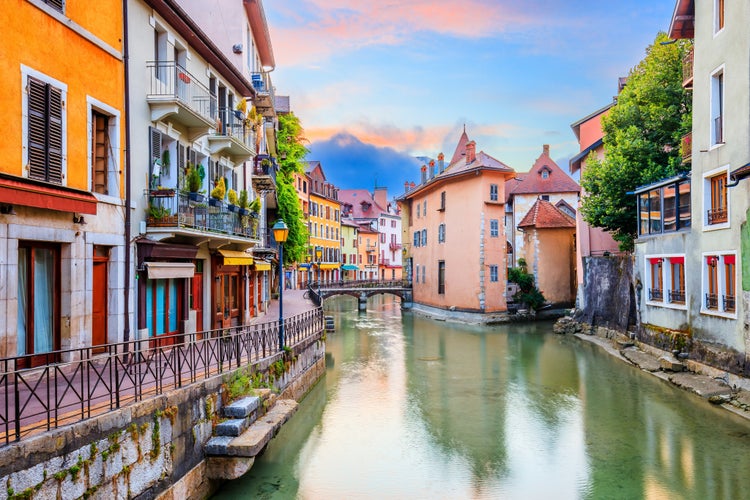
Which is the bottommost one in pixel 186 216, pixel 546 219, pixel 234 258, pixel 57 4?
pixel 234 258

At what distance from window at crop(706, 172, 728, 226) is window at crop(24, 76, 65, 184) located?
1863cm

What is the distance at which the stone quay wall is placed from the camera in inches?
237

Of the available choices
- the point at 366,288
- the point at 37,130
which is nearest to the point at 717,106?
the point at 37,130

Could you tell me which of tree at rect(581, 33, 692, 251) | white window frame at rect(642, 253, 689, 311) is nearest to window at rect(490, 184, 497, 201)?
tree at rect(581, 33, 692, 251)

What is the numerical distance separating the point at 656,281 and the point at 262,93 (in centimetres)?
1912

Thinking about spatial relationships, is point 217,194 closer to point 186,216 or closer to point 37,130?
point 186,216

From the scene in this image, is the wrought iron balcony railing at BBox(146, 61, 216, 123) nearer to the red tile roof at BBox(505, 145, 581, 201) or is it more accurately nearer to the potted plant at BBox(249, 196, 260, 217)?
the potted plant at BBox(249, 196, 260, 217)

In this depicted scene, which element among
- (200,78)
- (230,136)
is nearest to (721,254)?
(230,136)

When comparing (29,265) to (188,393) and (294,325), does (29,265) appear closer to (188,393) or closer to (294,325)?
(188,393)

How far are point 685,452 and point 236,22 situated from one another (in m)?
20.3

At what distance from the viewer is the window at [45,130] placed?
9.53m

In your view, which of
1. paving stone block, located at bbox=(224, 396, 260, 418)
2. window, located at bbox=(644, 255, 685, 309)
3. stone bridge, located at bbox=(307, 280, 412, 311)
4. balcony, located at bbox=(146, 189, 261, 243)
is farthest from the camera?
stone bridge, located at bbox=(307, 280, 412, 311)

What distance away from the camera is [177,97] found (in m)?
13.2

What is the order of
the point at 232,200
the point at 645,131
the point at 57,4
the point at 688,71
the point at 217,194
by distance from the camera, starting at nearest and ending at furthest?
the point at 57,4 → the point at 217,194 → the point at 232,200 → the point at 688,71 → the point at 645,131
